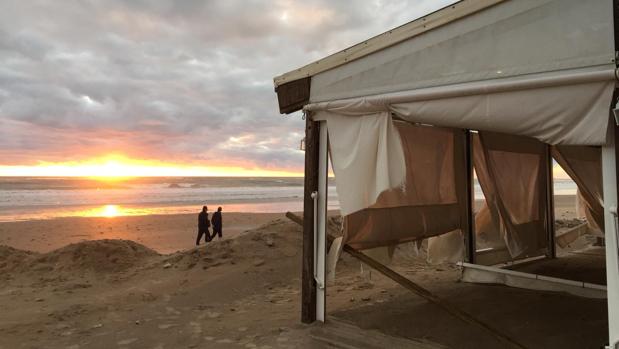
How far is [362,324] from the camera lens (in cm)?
527

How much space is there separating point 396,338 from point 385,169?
196 cm

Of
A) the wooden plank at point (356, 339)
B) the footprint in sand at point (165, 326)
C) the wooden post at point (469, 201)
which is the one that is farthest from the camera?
the wooden post at point (469, 201)

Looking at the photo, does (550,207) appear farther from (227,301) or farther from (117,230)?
(117,230)

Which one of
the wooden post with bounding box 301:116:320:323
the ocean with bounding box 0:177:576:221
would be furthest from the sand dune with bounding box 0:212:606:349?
the ocean with bounding box 0:177:576:221

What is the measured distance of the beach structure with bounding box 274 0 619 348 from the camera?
3086mm

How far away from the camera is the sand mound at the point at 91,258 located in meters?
9.74

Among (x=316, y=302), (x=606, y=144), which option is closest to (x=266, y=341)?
(x=316, y=302)

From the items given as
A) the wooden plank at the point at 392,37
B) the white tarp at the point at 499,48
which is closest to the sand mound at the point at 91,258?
the wooden plank at the point at 392,37

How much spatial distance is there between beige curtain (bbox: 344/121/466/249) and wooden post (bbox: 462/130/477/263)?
8 centimetres

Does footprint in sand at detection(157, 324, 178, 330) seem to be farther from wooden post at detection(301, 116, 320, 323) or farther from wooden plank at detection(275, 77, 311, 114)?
wooden plank at detection(275, 77, 311, 114)

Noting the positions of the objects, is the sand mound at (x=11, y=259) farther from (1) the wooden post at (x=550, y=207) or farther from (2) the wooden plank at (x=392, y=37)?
(1) the wooden post at (x=550, y=207)

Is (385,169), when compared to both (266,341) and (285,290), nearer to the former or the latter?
(266,341)

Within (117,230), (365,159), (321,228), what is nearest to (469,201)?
(321,228)

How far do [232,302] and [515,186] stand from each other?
534cm
